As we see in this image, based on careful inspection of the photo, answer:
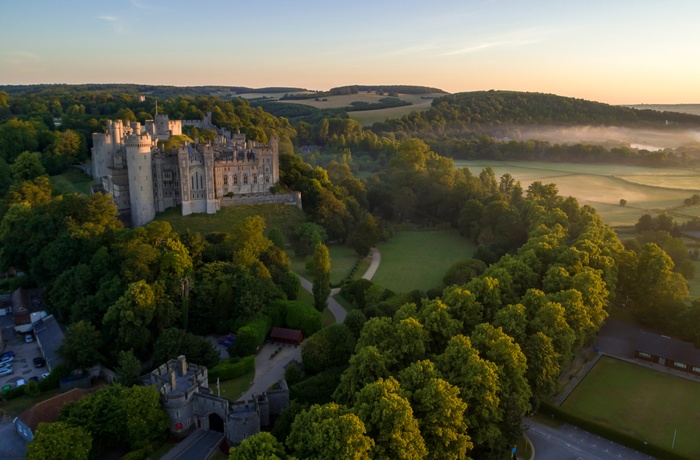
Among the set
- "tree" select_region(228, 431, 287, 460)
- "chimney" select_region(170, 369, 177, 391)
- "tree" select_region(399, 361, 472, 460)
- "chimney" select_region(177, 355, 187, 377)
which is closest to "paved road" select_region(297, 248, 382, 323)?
"chimney" select_region(177, 355, 187, 377)

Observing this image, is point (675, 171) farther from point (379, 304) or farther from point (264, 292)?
point (264, 292)

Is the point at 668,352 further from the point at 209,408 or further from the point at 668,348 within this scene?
the point at 209,408

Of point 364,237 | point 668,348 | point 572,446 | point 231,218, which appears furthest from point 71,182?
point 668,348

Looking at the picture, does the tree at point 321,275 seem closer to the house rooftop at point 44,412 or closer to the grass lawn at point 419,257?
the grass lawn at point 419,257

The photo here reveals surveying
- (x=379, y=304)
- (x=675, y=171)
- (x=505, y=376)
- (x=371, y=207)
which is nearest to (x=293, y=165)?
(x=371, y=207)

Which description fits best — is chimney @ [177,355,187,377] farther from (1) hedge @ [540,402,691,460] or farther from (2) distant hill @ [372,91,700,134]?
(2) distant hill @ [372,91,700,134]

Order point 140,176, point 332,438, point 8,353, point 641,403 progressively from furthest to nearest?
point 140,176, point 8,353, point 641,403, point 332,438

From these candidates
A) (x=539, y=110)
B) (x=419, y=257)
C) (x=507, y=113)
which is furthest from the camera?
(x=507, y=113)
